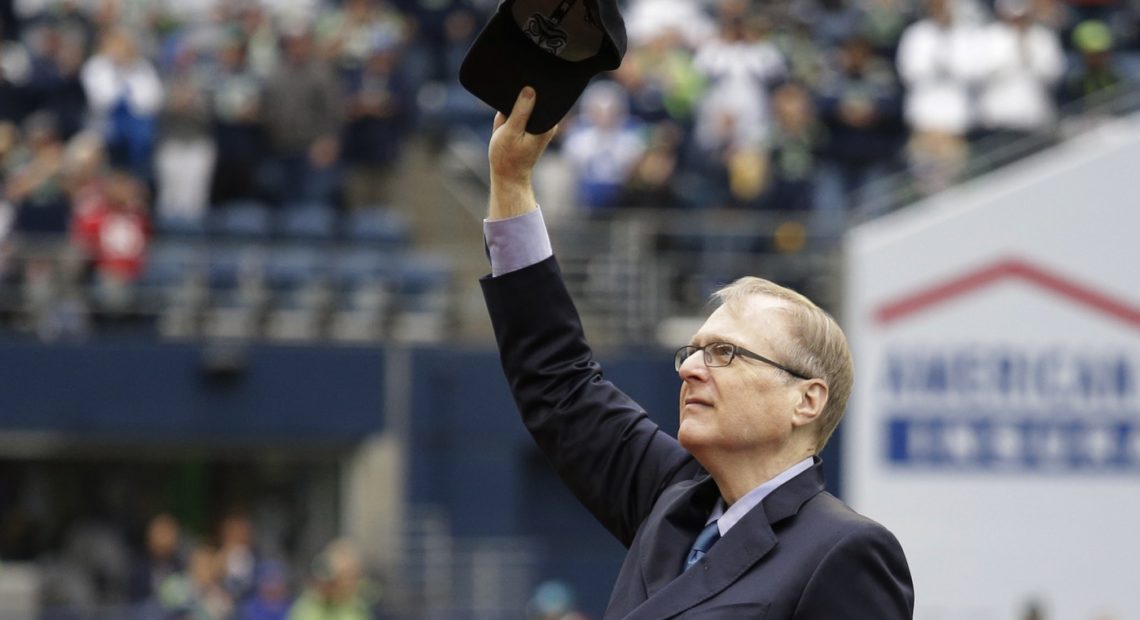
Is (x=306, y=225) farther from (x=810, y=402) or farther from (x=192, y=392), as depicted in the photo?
(x=810, y=402)

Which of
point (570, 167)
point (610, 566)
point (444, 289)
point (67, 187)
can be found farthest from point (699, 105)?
point (67, 187)

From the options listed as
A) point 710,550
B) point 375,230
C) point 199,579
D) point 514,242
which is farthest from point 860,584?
point 375,230

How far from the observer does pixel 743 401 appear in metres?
2.85

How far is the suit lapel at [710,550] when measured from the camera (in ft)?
9.12

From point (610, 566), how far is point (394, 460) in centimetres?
160

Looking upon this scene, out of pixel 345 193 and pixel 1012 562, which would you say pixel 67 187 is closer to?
pixel 345 193

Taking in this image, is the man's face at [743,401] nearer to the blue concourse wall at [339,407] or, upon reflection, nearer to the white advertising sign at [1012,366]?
the blue concourse wall at [339,407]

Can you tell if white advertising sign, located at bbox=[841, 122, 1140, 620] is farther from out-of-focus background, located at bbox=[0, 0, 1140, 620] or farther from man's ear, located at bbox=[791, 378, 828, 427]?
man's ear, located at bbox=[791, 378, 828, 427]

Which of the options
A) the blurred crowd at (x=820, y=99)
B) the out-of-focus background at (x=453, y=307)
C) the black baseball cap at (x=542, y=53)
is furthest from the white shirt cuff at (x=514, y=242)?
the blurred crowd at (x=820, y=99)

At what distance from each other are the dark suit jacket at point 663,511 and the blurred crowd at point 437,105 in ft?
32.1

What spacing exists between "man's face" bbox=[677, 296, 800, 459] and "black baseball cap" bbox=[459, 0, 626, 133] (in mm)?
461

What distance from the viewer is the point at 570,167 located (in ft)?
45.0

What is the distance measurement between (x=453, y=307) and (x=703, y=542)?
10.6m

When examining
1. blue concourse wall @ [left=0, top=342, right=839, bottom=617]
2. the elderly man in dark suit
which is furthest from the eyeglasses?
blue concourse wall @ [left=0, top=342, right=839, bottom=617]
